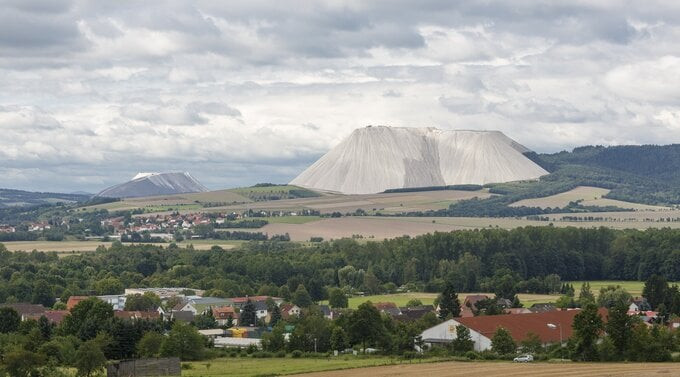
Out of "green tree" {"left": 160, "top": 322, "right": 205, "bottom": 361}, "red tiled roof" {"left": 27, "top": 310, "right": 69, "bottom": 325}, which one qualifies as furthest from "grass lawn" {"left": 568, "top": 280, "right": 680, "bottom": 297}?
"green tree" {"left": 160, "top": 322, "right": 205, "bottom": 361}

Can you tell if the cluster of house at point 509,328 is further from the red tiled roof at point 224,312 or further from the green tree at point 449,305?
the red tiled roof at point 224,312

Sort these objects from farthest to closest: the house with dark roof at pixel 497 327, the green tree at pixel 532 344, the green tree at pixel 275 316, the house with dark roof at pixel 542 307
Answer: the green tree at pixel 275 316 → the house with dark roof at pixel 542 307 → the house with dark roof at pixel 497 327 → the green tree at pixel 532 344

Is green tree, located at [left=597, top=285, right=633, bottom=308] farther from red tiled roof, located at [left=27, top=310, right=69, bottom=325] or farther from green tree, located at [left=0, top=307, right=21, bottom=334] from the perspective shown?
green tree, located at [left=0, top=307, right=21, bottom=334]

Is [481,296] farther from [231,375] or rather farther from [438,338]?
[231,375]

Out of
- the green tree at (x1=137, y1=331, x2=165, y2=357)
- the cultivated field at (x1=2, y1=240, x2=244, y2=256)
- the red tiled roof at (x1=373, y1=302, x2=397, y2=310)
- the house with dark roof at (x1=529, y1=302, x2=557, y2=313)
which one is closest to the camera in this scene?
the green tree at (x1=137, y1=331, x2=165, y2=357)

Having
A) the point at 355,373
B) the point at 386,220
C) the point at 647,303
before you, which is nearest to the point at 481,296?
the point at 647,303

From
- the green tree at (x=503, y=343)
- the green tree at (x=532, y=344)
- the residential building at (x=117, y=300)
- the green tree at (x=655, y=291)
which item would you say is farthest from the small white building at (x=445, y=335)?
the residential building at (x=117, y=300)
